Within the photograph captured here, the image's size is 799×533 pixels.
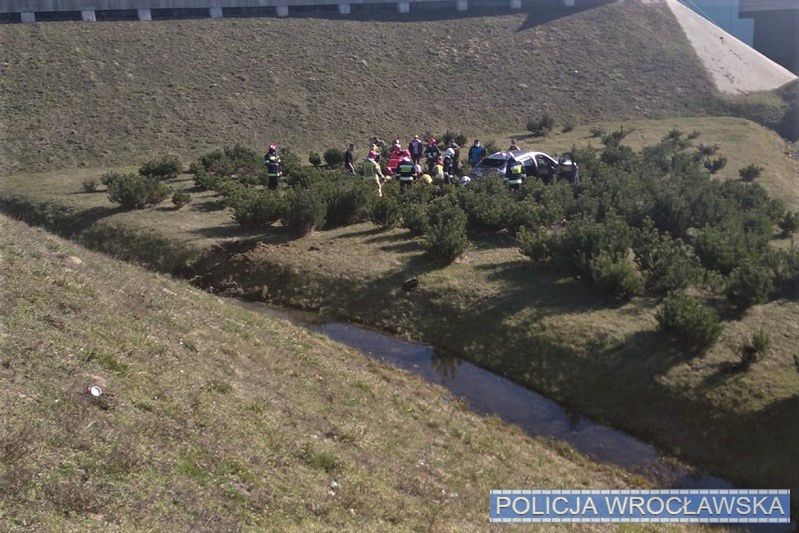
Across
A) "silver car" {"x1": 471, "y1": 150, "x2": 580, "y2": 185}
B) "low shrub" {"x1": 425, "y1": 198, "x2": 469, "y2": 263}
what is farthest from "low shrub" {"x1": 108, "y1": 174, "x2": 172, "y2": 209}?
"silver car" {"x1": 471, "y1": 150, "x2": 580, "y2": 185}

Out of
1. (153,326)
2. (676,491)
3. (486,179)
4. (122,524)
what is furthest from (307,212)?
(122,524)

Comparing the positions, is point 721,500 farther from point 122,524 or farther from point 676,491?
point 122,524

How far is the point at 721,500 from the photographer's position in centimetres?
1031

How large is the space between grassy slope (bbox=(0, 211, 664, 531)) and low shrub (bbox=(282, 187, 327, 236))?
7078 millimetres

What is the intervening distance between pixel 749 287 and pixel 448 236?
6.29 metres

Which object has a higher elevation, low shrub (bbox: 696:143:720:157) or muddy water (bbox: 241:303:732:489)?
low shrub (bbox: 696:143:720:157)

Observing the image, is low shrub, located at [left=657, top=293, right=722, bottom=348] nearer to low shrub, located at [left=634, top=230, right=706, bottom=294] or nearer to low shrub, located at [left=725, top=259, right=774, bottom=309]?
low shrub, located at [left=725, top=259, right=774, bottom=309]

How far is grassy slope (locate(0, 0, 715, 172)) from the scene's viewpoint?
3650 cm

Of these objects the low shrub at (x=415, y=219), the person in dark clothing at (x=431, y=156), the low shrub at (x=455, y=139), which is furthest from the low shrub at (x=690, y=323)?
the low shrub at (x=455, y=139)

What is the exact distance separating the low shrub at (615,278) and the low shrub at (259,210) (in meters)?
8.46

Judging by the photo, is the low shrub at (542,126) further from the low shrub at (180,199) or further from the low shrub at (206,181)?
the low shrub at (180,199)

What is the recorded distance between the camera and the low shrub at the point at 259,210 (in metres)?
20.4

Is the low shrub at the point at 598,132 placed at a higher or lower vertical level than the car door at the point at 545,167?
lower

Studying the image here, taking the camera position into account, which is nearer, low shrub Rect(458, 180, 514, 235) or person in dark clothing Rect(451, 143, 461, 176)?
low shrub Rect(458, 180, 514, 235)
